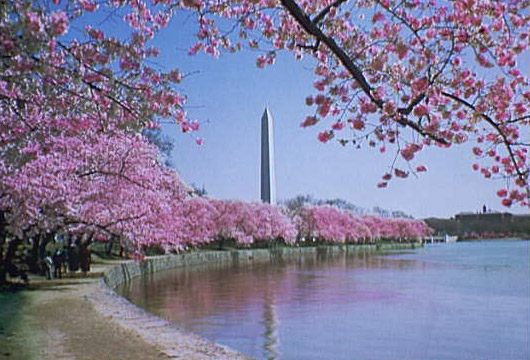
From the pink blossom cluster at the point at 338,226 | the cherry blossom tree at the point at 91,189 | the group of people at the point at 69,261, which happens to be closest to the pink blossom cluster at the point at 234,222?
the pink blossom cluster at the point at 338,226

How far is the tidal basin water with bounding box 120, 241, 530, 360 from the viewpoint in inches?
375

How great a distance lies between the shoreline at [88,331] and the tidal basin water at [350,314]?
4.49ft

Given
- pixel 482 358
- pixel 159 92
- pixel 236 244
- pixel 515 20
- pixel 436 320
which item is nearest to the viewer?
pixel 515 20

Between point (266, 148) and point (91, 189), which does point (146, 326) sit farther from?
point (266, 148)

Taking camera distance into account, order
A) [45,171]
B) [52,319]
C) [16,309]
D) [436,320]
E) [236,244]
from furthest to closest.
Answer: [236,244] < [45,171] < [436,320] < [16,309] < [52,319]

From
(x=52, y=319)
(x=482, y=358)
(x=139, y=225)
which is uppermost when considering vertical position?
(x=139, y=225)

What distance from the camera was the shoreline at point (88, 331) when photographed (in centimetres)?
684

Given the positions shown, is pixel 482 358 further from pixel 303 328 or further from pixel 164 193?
pixel 164 193

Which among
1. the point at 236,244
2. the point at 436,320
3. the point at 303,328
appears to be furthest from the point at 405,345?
the point at 236,244

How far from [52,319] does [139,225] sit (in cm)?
862

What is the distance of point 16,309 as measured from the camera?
10680 millimetres

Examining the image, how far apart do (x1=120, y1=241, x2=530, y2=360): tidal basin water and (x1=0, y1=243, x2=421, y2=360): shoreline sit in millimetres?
1369

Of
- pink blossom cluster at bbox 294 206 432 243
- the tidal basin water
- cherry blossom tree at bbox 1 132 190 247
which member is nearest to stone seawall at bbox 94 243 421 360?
the tidal basin water

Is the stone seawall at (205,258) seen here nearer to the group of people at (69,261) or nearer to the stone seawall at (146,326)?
the stone seawall at (146,326)
